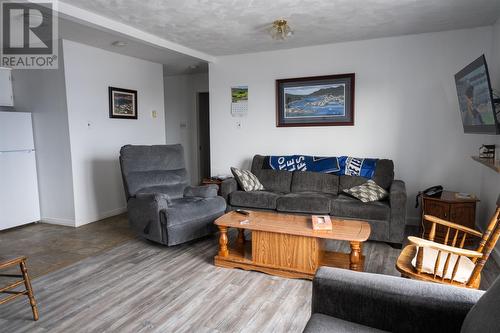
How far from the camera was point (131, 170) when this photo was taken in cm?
365

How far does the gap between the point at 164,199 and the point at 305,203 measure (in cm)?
155

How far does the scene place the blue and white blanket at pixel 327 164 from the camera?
397cm

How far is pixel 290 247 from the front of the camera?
2.69m

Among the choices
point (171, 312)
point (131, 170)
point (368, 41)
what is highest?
point (368, 41)

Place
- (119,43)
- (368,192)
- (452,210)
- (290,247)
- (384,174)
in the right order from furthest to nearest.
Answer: (119,43)
(384,174)
(368,192)
(452,210)
(290,247)

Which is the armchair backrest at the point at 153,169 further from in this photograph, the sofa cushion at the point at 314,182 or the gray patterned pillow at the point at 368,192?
the gray patterned pillow at the point at 368,192

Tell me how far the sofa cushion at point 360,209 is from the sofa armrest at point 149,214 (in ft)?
6.03

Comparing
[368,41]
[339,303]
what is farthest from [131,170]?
[368,41]

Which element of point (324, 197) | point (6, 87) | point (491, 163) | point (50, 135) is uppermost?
point (6, 87)

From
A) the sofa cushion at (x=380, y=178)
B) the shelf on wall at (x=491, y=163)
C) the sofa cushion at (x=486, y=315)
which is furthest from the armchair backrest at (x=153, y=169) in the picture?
the sofa cushion at (x=486, y=315)

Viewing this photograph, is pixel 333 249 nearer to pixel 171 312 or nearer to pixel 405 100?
pixel 171 312

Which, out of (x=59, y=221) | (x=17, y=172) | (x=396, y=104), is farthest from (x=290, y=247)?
(x=17, y=172)

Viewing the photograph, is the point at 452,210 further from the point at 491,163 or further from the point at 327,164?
the point at 327,164

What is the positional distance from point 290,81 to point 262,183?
1.48 meters
